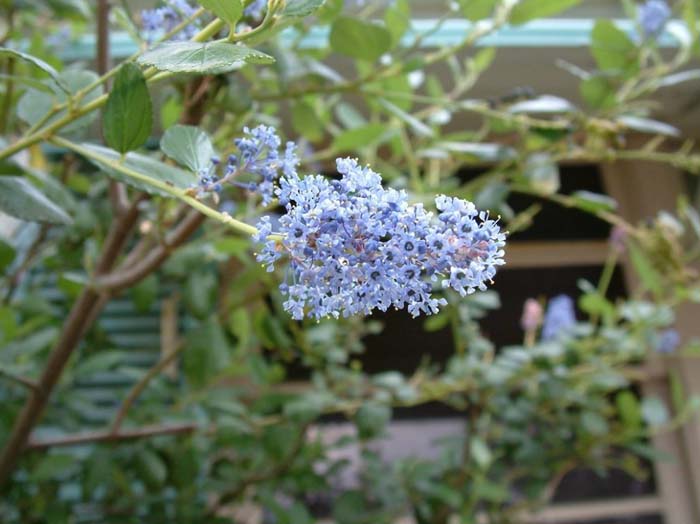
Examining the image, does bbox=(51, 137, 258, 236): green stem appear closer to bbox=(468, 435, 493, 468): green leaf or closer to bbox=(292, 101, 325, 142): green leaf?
bbox=(292, 101, 325, 142): green leaf

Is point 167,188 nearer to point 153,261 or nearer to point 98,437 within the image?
point 153,261

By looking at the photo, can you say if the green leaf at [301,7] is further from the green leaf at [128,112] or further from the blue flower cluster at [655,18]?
the blue flower cluster at [655,18]

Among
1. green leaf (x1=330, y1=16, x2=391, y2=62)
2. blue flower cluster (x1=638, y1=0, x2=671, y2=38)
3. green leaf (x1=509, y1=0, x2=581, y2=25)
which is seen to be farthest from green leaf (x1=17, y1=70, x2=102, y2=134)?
blue flower cluster (x1=638, y1=0, x2=671, y2=38)

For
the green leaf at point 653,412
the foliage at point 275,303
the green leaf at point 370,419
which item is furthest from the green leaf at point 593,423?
the green leaf at point 370,419

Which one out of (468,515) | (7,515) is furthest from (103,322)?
(468,515)

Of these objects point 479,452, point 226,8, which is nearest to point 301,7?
point 226,8

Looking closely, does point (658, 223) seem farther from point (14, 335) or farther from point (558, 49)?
point (14, 335)
